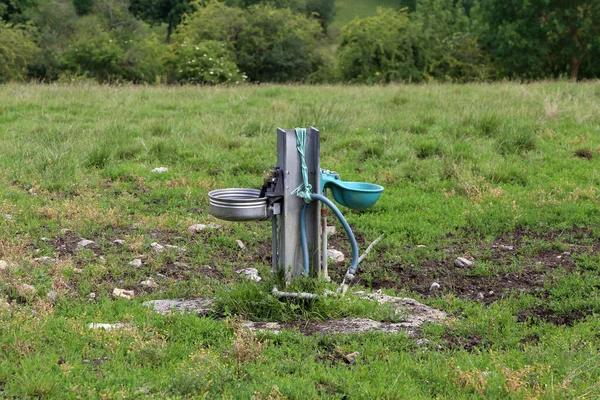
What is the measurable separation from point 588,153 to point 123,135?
282 inches

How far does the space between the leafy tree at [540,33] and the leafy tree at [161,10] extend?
111 ft

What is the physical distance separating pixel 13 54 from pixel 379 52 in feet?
64.2

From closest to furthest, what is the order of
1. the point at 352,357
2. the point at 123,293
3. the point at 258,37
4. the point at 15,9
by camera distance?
the point at 352,357
the point at 123,293
the point at 258,37
the point at 15,9

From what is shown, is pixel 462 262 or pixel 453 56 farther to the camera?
pixel 453 56

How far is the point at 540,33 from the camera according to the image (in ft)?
118

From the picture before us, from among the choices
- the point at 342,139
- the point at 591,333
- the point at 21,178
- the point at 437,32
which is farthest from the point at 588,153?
the point at 437,32

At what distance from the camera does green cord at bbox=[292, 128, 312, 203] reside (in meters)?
4.83

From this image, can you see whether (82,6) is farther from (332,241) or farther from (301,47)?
(332,241)

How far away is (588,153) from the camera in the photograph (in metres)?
9.66

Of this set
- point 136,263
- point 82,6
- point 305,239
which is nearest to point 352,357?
point 305,239

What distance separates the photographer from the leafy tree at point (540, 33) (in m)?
34.4

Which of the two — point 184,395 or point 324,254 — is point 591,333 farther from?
point 184,395

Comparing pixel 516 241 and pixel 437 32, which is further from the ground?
pixel 437 32

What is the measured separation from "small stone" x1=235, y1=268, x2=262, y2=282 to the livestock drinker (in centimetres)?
63
